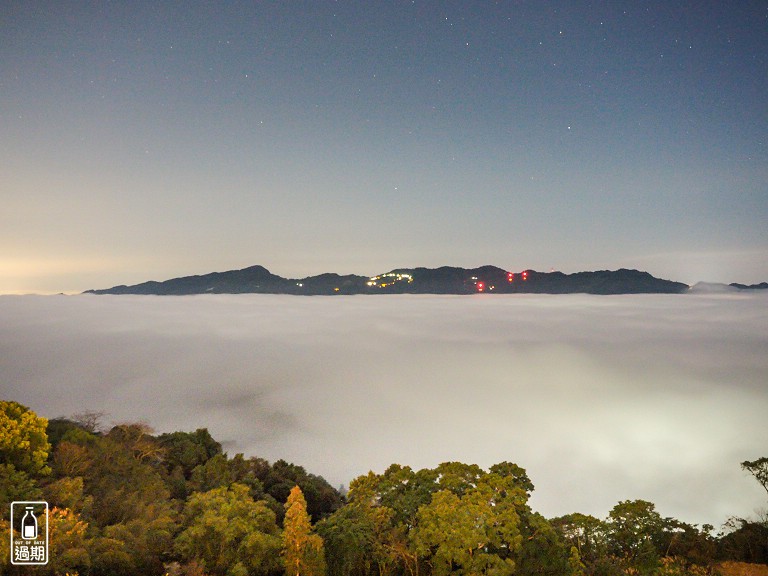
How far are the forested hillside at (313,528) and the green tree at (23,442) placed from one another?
0.08 m

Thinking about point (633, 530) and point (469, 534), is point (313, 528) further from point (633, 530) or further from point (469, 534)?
point (633, 530)

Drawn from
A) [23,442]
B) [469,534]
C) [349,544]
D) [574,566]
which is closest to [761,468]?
[574,566]

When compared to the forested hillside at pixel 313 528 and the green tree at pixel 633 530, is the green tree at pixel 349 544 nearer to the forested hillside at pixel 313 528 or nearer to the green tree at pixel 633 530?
the forested hillside at pixel 313 528

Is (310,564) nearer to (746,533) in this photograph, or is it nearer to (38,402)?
(746,533)

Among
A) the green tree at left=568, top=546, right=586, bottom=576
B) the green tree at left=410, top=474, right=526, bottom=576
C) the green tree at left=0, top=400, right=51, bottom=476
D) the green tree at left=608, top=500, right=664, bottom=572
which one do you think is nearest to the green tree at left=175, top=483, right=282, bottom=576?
the green tree at left=410, top=474, right=526, bottom=576

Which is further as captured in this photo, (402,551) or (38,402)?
(38,402)

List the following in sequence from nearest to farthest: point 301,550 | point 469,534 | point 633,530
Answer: point 469,534, point 301,550, point 633,530

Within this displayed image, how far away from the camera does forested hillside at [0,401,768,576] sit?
2069 centimetres

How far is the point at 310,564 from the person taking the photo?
21.3 metres

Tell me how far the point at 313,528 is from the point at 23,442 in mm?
18311

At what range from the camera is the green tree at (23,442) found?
88.1 feet

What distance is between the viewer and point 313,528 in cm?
2573

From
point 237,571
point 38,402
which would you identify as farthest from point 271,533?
point 38,402

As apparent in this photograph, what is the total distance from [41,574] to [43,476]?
1529 cm
